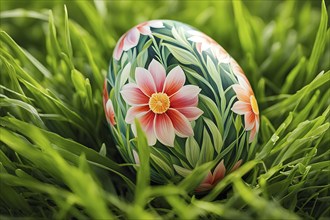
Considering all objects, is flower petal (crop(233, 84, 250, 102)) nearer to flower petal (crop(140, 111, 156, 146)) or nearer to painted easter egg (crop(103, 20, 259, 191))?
painted easter egg (crop(103, 20, 259, 191))

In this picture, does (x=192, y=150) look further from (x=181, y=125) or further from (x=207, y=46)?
(x=207, y=46)

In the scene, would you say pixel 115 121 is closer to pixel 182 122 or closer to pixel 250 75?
pixel 182 122

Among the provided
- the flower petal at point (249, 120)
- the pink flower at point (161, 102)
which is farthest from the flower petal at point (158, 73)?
the flower petal at point (249, 120)

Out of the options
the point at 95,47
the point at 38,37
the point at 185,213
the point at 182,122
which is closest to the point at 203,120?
the point at 182,122

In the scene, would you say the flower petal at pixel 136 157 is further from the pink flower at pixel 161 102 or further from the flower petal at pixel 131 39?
the flower petal at pixel 131 39

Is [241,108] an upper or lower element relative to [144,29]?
lower

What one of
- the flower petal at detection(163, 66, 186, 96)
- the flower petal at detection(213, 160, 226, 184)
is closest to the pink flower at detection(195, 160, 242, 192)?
the flower petal at detection(213, 160, 226, 184)

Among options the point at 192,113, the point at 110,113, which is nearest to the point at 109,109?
the point at 110,113
